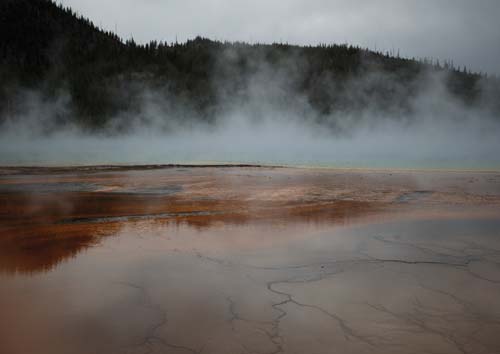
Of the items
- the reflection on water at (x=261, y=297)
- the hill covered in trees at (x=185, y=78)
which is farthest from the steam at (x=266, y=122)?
the reflection on water at (x=261, y=297)

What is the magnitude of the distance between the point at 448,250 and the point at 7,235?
456 cm

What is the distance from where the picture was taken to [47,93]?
50.2 meters

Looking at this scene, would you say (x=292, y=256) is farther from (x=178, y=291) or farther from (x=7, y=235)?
(x=7, y=235)

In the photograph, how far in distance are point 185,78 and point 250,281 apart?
5460cm

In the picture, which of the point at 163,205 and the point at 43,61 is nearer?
the point at 163,205

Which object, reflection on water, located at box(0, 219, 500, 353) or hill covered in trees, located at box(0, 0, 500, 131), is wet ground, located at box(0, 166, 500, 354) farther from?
hill covered in trees, located at box(0, 0, 500, 131)

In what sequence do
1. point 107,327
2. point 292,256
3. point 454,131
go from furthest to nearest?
point 454,131, point 292,256, point 107,327

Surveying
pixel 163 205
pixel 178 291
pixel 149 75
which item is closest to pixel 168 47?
pixel 149 75

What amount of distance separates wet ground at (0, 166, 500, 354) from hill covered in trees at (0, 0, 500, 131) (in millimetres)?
44776

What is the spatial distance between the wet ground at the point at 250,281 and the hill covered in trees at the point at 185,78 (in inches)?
1763

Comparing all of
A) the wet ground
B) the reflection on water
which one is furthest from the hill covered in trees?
the reflection on water

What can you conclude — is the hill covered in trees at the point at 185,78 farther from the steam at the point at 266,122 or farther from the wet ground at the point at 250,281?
the wet ground at the point at 250,281

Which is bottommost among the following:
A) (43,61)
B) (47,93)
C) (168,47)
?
(47,93)

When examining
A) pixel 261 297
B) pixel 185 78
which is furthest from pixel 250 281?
pixel 185 78
